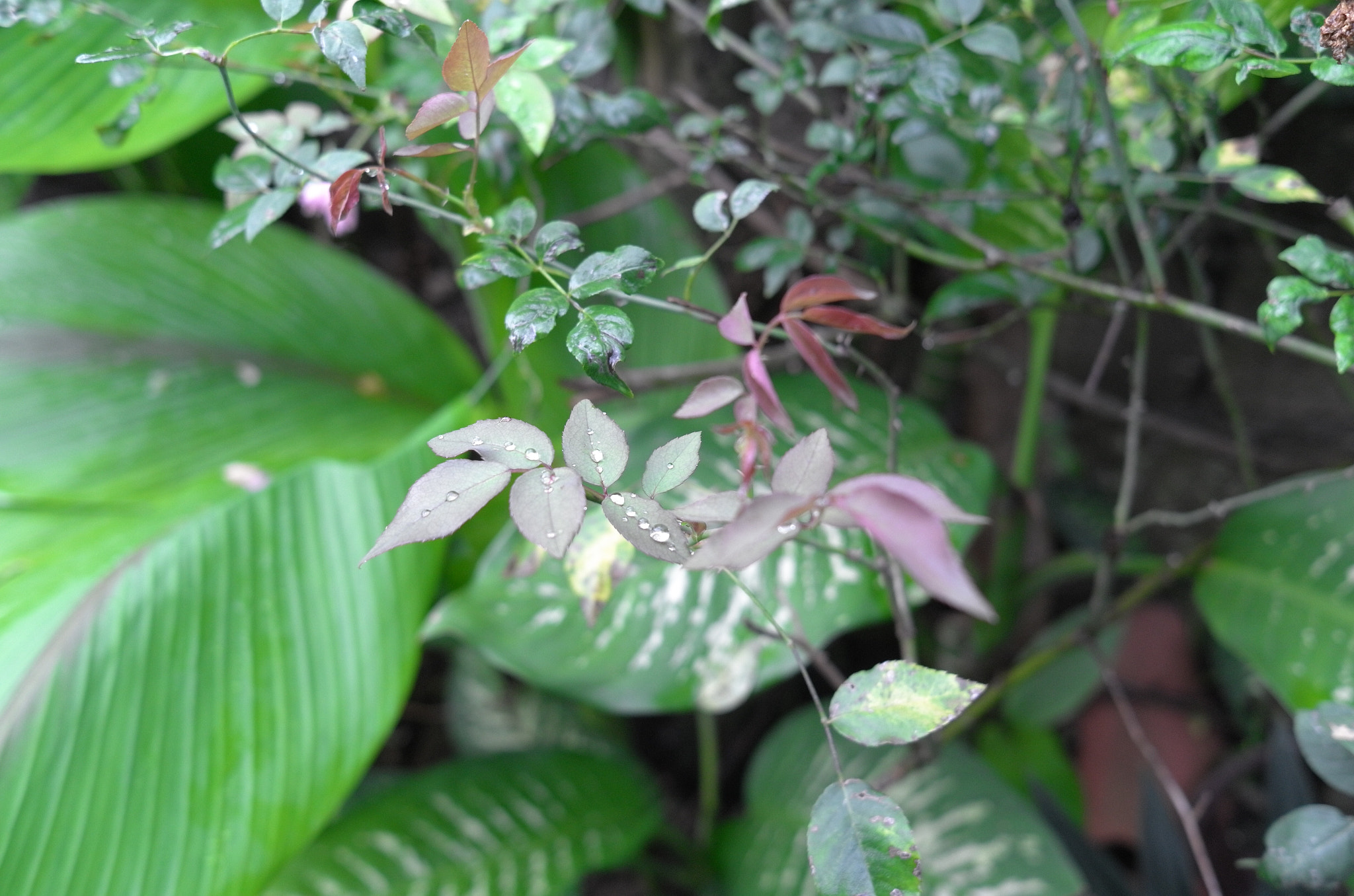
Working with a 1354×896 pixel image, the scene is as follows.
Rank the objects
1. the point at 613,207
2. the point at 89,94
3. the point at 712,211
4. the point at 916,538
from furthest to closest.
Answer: the point at 613,207 < the point at 89,94 < the point at 712,211 < the point at 916,538

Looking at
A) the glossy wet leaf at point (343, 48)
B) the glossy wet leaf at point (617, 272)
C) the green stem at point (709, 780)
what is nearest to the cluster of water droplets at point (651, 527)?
the glossy wet leaf at point (617, 272)

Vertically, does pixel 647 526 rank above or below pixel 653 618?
above

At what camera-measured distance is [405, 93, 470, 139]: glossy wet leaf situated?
0.35 metres

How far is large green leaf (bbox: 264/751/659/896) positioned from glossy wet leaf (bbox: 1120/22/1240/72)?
82 cm

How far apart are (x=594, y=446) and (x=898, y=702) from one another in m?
0.15

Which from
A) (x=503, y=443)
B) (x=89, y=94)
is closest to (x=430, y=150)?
(x=503, y=443)

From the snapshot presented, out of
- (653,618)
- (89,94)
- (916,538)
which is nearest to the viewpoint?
(916,538)

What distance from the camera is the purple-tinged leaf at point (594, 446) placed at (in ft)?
1.05

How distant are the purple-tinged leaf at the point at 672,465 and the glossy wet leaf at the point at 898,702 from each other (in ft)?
0.33

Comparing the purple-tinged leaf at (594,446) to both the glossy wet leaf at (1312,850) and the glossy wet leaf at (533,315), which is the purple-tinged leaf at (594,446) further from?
the glossy wet leaf at (1312,850)

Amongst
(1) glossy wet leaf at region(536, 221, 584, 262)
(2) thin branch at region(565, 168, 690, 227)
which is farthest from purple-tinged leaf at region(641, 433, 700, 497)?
(2) thin branch at region(565, 168, 690, 227)

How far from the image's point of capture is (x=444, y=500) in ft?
0.97

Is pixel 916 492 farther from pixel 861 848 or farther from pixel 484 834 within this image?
pixel 484 834

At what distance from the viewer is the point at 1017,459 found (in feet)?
3.22
